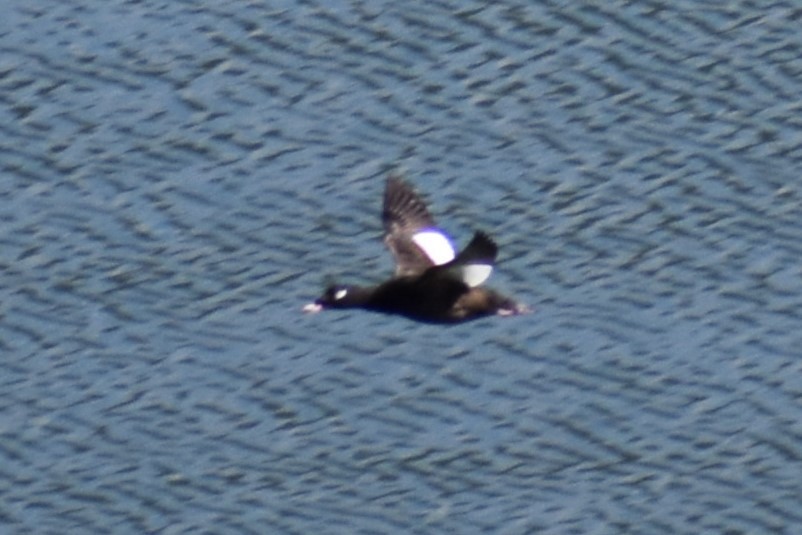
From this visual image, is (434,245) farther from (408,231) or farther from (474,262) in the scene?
(474,262)

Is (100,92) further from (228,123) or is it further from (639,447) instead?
(639,447)

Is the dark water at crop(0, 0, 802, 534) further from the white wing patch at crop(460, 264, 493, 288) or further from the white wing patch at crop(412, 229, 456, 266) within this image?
the white wing patch at crop(460, 264, 493, 288)

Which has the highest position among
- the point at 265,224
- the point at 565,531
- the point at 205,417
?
the point at 265,224

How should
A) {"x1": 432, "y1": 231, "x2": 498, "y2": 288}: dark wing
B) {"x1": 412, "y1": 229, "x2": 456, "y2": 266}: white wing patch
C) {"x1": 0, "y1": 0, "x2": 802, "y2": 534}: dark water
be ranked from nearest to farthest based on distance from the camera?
1. {"x1": 432, "y1": 231, "x2": 498, "y2": 288}: dark wing
2. {"x1": 412, "y1": 229, "x2": 456, "y2": 266}: white wing patch
3. {"x1": 0, "y1": 0, "x2": 802, "y2": 534}: dark water

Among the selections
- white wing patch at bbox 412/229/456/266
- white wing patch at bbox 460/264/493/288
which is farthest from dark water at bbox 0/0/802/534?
white wing patch at bbox 460/264/493/288

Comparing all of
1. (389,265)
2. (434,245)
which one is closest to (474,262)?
(434,245)

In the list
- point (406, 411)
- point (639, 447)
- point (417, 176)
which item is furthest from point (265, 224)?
point (639, 447)
